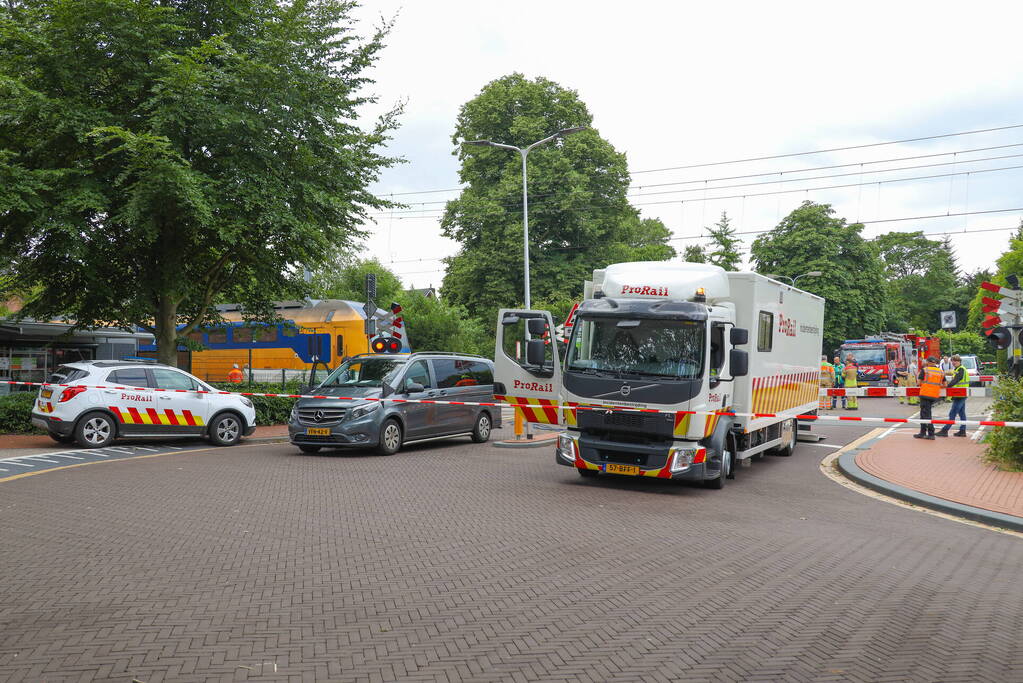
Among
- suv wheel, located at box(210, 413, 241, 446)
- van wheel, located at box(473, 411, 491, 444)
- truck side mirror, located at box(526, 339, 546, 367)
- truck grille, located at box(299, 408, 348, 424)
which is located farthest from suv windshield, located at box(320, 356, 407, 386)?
truck side mirror, located at box(526, 339, 546, 367)

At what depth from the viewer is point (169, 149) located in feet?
50.4

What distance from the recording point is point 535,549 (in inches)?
281

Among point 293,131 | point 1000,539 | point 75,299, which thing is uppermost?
point 293,131

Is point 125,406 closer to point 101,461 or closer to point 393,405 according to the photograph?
point 101,461

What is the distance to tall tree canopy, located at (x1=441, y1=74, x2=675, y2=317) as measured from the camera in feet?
122

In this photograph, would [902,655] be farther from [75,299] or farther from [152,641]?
[75,299]

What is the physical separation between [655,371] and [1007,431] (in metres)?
6.18

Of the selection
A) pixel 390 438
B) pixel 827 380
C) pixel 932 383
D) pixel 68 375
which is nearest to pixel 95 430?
pixel 68 375

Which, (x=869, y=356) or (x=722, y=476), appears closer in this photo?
(x=722, y=476)

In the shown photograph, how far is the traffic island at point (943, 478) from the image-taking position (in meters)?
9.43

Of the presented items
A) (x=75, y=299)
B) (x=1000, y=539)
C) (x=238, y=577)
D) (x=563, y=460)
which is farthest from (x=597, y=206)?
(x=238, y=577)

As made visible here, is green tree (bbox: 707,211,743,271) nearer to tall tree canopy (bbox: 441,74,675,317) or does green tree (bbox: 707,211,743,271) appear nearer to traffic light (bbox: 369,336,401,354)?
tall tree canopy (bbox: 441,74,675,317)

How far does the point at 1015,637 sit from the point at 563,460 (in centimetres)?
638

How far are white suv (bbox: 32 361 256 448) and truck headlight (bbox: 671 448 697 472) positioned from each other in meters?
9.52
